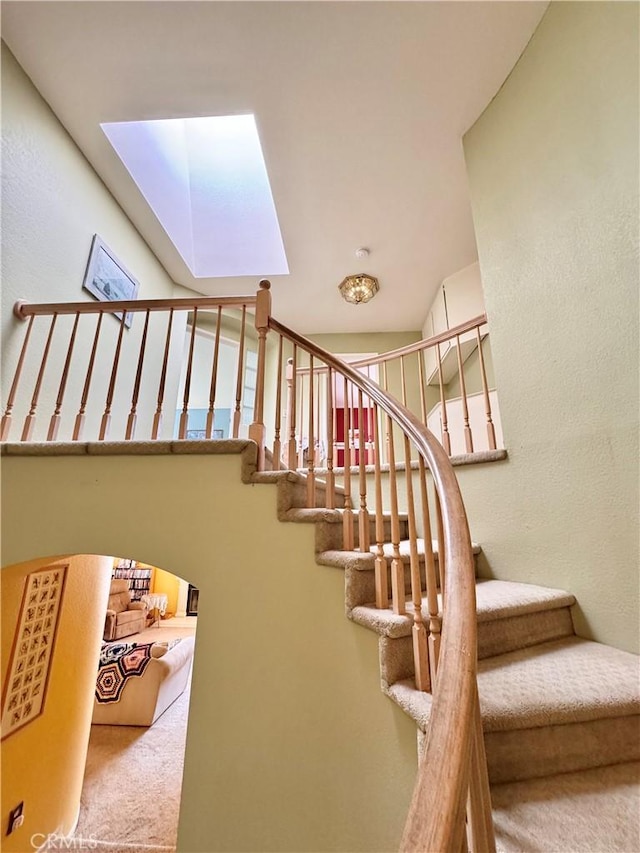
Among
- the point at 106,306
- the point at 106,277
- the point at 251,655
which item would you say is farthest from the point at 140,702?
the point at 106,277

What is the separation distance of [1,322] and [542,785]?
3.12 metres

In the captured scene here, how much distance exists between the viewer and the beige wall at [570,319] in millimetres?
1495

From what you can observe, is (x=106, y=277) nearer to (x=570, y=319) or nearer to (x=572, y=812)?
(x=570, y=319)

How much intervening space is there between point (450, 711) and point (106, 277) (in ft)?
11.6

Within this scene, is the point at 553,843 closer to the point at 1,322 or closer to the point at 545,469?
the point at 545,469

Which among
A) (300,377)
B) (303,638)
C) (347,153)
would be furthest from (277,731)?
(347,153)

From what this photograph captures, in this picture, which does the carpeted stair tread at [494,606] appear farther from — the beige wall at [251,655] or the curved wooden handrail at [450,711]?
the curved wooden handrail at [450,711]

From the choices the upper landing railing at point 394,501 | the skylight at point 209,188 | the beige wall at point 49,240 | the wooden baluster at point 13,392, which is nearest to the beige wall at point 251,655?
the upper landing railing at point 394,501

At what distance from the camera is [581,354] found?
1675mm

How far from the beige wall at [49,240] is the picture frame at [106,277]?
56mm

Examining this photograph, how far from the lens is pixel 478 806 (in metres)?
0.70

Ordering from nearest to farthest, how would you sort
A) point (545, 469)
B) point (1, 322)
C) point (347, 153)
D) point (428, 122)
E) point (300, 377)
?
point (545, 469), point (1, 322), point (428, 122), point (347, 153), point (300, 377)

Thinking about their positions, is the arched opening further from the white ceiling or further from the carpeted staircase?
the white ceiling

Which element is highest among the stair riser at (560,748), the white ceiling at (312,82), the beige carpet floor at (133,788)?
the white ceiling at (312,82)
